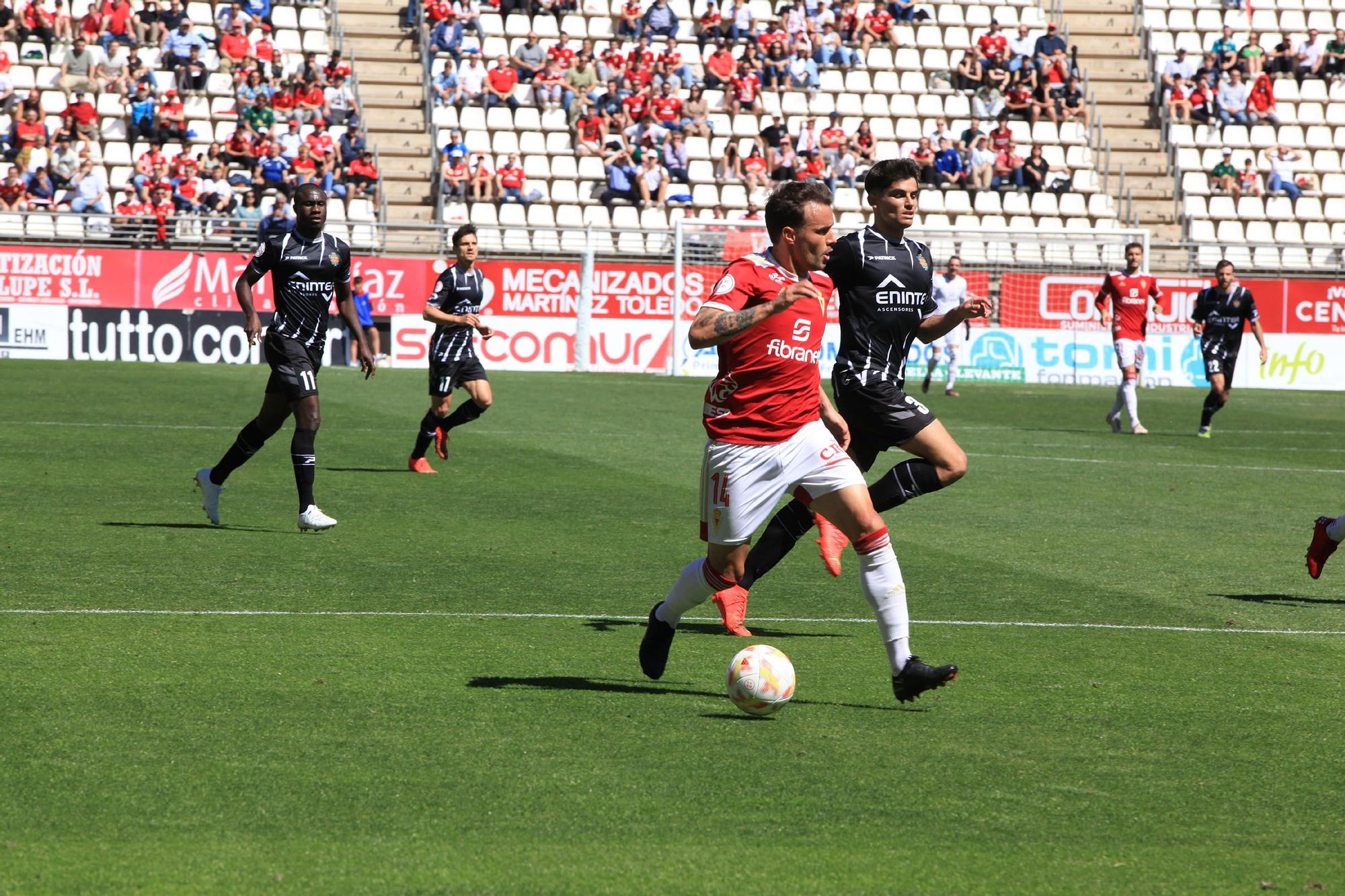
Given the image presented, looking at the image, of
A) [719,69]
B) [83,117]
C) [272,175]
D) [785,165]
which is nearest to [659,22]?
[719,69]

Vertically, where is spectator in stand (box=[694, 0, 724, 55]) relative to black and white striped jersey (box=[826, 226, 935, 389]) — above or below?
above

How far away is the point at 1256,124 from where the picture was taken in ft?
123

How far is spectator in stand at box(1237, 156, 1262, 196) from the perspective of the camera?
118ft

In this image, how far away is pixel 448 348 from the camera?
15062 millimetres

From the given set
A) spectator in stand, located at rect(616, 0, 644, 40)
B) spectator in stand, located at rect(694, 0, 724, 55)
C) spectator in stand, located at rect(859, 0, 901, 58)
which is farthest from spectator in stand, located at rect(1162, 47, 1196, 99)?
spectator in stand, located at rect(616, 0, 644, 40)

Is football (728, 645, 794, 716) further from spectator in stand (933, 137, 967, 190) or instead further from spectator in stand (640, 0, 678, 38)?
spectator in stand (640, 0, 678, 38)

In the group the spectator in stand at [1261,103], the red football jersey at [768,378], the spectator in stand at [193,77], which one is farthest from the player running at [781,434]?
the spectator in stand at [1261,103]

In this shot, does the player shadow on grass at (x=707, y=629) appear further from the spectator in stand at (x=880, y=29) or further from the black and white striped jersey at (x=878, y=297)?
the spectator in stand at (x=880, y=29)

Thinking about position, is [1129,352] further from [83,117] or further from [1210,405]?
[83,117]

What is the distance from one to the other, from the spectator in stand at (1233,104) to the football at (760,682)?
3514 centimetres

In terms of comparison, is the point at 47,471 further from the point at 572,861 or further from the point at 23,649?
the point at 572,861

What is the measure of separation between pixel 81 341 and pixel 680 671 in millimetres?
24184

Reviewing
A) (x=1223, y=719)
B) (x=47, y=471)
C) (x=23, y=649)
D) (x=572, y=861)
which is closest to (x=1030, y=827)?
(x=572, y=861)

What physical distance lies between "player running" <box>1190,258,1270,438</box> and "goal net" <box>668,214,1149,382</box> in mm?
9499
